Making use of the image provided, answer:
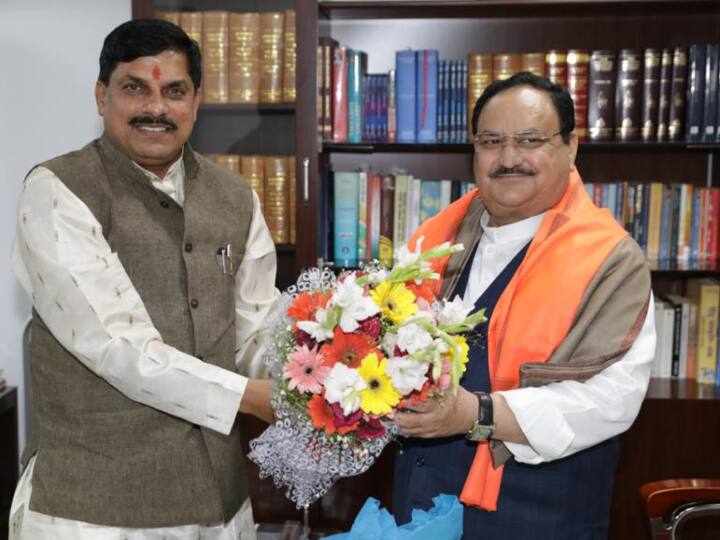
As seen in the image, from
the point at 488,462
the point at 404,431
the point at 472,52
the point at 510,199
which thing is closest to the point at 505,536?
the point at 488,462

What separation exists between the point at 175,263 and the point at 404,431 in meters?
0.63

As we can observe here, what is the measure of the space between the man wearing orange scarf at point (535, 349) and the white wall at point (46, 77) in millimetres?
2056

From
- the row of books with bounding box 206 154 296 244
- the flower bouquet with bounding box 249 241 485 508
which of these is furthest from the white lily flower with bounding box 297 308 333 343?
the row of books with bounding box 206 154 296 244

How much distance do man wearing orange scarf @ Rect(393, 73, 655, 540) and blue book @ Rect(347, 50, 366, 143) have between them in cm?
128

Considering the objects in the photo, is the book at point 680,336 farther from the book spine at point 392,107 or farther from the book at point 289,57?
the book at point 289,57

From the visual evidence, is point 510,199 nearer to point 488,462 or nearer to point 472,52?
point 488,462

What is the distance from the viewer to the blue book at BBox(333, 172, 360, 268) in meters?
3.14

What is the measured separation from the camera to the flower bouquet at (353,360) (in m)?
1.36

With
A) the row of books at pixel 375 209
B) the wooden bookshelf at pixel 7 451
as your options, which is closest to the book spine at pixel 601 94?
the row of books at pixel 375 209

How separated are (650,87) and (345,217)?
1.19m

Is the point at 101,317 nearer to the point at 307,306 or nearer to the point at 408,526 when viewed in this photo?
the point at 307,306

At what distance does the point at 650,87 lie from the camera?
3027 millimetres

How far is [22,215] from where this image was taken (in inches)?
69.7

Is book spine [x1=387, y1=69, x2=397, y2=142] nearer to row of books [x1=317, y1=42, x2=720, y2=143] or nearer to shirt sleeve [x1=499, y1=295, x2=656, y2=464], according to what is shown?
→ row of books [x1=317, y1=42, x2=720, y2=143]
